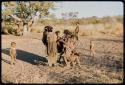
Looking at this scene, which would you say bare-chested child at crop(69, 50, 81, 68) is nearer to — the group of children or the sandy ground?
the group of children

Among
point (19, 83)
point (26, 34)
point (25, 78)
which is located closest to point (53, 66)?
point (25, 78)

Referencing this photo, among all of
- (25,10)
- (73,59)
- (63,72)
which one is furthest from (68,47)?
(25,10)

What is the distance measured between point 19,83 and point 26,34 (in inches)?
1021

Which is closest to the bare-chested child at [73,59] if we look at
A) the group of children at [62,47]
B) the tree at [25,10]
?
the group of children at [62,47]

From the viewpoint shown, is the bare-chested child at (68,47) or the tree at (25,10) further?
the tree at (25,10)

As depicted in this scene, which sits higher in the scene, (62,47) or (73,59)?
(62,47)

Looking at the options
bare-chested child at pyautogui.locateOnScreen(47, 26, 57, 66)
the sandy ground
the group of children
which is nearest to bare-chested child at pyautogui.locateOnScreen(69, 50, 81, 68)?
the group of children

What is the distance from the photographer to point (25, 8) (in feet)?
123

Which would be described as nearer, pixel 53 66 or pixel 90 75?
pixel 90 75

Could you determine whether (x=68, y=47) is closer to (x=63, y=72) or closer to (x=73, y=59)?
(x=73, y=59)

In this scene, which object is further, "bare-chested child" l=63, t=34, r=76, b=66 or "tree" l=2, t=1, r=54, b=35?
"tree" l=2, t=1, r=54, b=35

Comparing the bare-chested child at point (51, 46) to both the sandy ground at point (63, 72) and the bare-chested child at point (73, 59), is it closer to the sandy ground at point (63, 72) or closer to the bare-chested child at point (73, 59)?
the sandy ground at point (63, 72)

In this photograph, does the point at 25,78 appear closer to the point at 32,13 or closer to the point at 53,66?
the point at 53,66

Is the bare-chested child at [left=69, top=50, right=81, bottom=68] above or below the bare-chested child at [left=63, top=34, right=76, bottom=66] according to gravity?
below
